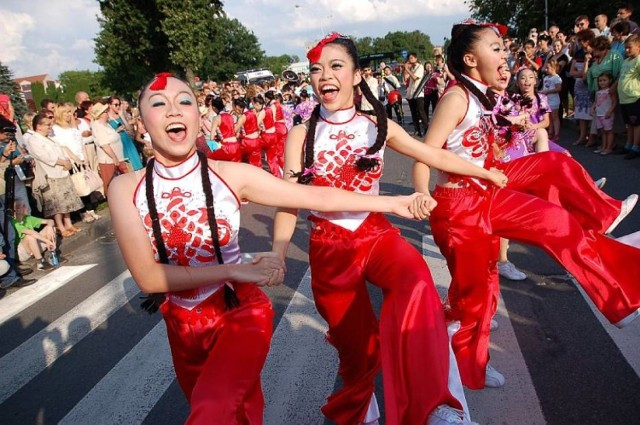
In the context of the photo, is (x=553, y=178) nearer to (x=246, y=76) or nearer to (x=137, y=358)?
(x=137, y=358)

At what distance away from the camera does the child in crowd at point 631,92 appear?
785cm

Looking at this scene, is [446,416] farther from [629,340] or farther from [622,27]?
[622,27]

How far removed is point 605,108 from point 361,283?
26.8ft

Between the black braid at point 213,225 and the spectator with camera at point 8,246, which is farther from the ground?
the black braid at point 213,225

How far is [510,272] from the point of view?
4.55 meters

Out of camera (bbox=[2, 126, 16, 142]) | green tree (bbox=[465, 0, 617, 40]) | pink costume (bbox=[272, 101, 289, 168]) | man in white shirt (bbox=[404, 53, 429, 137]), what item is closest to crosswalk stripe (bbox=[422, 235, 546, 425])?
camera (bbox=[2, 126, 16, 142])

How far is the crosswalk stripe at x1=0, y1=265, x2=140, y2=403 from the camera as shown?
396 centimetres

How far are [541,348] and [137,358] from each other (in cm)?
299

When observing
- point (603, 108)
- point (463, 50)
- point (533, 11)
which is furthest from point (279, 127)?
point (533, 11)

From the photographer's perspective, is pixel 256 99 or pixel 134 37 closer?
pixel 256 99

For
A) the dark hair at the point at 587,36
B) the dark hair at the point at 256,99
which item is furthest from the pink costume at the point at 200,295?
the dark hair at the point at 256,99

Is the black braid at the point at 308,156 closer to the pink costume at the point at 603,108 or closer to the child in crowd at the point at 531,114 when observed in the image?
the child in crowd at the point at 531,114

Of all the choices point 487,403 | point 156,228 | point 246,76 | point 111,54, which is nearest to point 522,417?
point 487,403

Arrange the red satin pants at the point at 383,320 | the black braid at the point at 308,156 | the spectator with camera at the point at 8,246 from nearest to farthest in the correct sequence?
the red satin pants at the point at 383,320 → the black braid at the point at 308,156 → the spectator with camera at the point at 8,246
